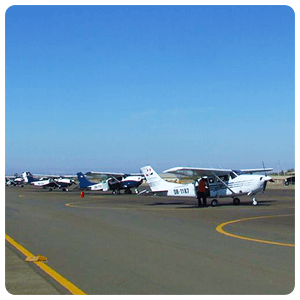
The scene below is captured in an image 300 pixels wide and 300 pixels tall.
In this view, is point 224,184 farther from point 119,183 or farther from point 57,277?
point 119,183

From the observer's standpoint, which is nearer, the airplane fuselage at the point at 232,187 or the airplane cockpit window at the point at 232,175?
the airplane fuselage at the point at 232,187

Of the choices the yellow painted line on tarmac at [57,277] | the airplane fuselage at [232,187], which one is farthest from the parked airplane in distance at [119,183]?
the yellow painted line on tarmac at [57,277]

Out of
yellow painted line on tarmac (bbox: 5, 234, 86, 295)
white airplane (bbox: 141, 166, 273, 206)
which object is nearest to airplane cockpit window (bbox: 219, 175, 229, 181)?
white airplane (bbox: 141, 166, 273, 206)

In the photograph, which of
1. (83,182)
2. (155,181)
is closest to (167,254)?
(155,181)

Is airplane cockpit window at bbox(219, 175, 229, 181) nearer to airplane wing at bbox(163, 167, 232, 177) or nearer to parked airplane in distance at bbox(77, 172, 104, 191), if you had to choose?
airplane wing at bbox(163, 167, 232, 177)

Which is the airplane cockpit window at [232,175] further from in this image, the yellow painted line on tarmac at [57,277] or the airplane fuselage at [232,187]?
the yellow painted line on tarmac at [57,277]

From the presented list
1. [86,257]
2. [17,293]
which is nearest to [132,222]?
[86,257]

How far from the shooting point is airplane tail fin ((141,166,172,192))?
26959 millimetres

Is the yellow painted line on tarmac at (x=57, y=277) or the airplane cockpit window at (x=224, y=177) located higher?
the airplane cockpit window at (x=224, y=177)

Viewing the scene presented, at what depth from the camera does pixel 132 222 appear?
634 inches

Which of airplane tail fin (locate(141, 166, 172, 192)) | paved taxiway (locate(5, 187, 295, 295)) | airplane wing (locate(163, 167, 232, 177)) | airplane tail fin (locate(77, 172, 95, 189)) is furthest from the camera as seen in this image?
airplane tail fin (locate(77, 172, 95, 189))

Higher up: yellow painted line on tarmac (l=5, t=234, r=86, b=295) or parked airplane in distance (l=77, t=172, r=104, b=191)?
yellow painted line on tarmac (l=5, t=234, r=86, b=295)

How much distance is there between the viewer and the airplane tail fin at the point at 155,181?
27.0 metres
